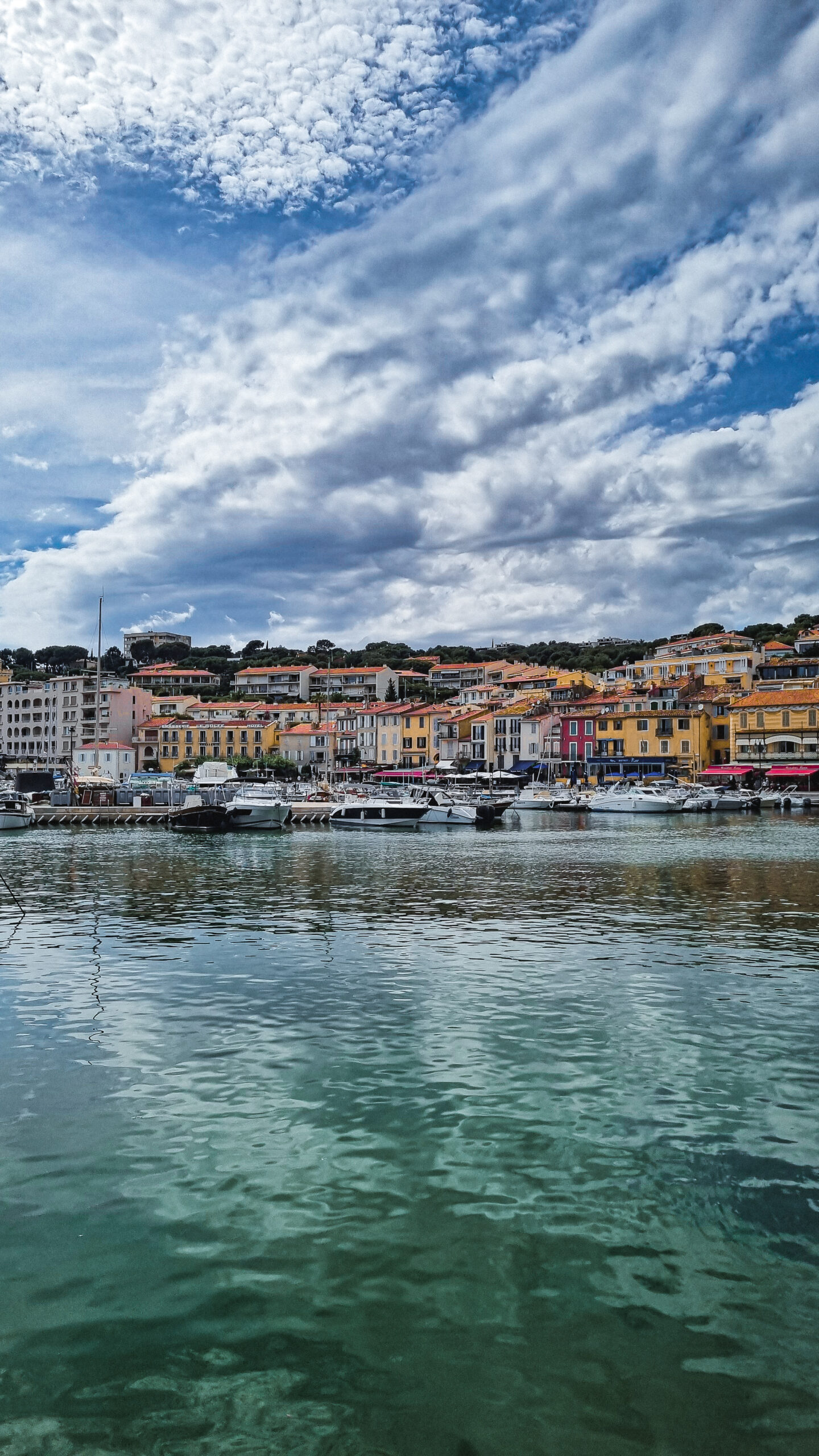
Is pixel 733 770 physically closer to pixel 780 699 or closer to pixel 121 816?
pixel 780 699

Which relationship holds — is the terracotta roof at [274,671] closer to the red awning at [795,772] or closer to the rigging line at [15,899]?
the red awning at [795,772]

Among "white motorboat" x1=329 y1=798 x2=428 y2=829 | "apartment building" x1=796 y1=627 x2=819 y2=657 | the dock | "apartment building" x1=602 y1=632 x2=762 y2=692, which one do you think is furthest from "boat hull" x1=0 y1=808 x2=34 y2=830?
"apartment building" x1=796 y1=627 x2=819 y2=657

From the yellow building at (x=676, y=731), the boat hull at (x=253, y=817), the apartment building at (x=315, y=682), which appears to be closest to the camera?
the boat hull at (x=253, y=817)

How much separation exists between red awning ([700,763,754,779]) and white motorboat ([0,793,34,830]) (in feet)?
216

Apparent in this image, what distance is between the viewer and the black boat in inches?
2324

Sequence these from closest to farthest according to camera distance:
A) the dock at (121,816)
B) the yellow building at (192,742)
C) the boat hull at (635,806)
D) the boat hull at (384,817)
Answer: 1. the boat hull at (384,817)
2. the dock at (121,816)
3. the boat hull at (635,806)
4. the yellow building at (192,742)

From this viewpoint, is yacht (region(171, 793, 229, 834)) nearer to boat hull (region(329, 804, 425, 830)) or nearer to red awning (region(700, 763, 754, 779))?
boat hull (region(329, 804, 425, 830))

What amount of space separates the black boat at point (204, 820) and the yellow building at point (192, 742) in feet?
238

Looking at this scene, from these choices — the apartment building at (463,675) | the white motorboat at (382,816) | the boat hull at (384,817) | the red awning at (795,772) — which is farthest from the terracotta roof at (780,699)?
the apartment building at (463,675)

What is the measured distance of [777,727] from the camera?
97188 millimetres

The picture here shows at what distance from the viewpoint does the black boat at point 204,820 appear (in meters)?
59.0

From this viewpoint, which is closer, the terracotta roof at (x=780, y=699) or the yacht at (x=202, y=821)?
the yacht at (x=202, y=821)

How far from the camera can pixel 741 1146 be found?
9.23m

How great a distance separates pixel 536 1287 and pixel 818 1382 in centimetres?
192
